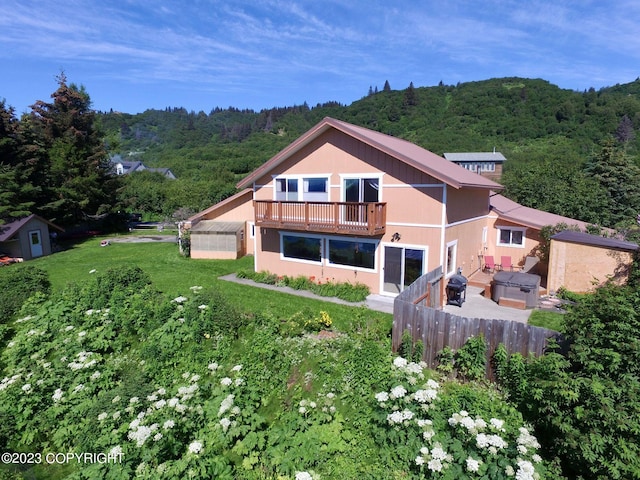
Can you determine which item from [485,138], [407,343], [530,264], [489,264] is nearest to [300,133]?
[485,138]

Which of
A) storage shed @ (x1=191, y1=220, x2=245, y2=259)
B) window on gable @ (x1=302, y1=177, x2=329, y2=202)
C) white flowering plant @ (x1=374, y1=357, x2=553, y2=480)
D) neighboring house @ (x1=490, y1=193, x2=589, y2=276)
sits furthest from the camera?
storage shed @ (x1=191, y1=220, x2=245, y2=259)

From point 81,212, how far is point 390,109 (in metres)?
76.1

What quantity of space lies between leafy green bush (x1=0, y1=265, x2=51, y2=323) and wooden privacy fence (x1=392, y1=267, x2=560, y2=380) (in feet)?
44.1

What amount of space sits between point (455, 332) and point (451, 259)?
247 inches

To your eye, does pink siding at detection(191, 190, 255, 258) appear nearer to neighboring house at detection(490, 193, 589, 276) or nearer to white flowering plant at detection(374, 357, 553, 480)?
neighboring house at detection(490, 193, 589, 276)

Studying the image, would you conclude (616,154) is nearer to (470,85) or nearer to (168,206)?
(168,206)

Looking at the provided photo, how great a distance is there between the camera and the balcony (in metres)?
13.4

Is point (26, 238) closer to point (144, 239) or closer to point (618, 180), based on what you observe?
point (144, 239)

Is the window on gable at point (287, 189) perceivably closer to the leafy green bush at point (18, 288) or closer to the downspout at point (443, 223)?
the downspout at point (443, 223)

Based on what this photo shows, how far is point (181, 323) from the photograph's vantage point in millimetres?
10125

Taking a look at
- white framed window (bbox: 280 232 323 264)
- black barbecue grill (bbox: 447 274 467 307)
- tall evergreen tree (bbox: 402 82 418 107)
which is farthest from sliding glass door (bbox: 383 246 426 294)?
tall evergreen tree (bbox: 402 82 418 107)

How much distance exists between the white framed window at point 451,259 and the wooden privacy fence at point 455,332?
4.57m

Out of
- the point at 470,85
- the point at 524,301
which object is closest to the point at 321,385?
the point at 524,301

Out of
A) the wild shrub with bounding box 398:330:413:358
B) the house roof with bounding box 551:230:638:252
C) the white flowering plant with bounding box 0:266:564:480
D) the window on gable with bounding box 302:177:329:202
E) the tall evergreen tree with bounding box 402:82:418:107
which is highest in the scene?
the tall evergreen tree with bounding box 402:82:418:107
